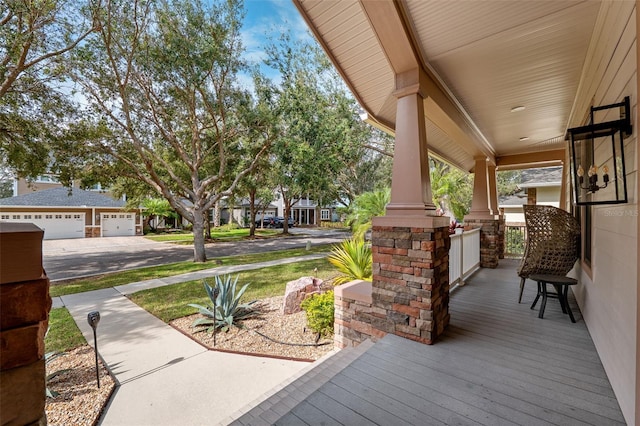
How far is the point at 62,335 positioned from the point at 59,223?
68.7 ft

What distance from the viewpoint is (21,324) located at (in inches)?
24.8

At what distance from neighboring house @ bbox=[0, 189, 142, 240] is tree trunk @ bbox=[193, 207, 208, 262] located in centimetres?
1214

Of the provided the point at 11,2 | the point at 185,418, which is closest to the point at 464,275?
the point at 185,418

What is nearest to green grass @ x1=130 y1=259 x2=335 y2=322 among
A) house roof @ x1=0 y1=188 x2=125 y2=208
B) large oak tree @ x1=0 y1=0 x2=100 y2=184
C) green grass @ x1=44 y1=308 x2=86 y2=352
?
green grass @ x1=44 y1=308 x2=86 y2=352

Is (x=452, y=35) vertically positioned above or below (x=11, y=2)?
below

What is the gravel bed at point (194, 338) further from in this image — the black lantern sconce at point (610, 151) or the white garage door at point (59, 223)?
the white garage door at point (59, 223)

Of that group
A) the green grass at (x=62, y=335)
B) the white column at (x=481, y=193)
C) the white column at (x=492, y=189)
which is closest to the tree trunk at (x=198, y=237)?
the green grass at (x=62, y=335)

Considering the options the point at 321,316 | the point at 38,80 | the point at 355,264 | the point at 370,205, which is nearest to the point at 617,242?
the point at 321,316

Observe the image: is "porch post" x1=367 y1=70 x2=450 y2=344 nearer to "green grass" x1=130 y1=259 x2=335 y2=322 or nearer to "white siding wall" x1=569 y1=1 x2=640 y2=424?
"white siding wall" x1=569 y1=1 x2=640 y2=424

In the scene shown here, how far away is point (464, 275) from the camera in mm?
5676

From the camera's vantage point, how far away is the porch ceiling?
2633mm

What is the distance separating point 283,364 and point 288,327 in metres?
1.17

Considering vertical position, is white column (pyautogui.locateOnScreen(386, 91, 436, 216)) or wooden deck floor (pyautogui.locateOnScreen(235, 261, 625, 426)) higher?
white column (pyautogui.locateOnScreen(386, 91, 436, 216))

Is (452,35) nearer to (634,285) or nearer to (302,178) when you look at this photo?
(634,285)
